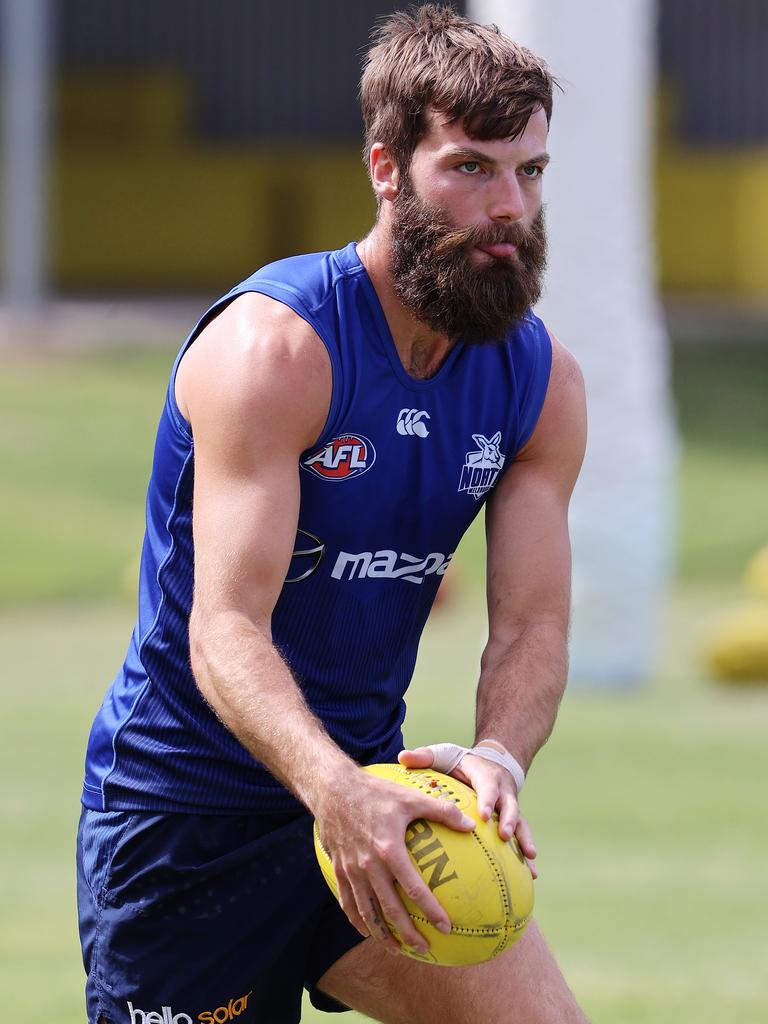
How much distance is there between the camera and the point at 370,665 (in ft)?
13.1

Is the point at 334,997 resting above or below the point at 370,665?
below

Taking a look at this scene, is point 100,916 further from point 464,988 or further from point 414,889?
point 414,889

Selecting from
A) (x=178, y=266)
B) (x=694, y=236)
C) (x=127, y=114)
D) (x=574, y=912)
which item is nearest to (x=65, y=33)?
(x=127, y=114)

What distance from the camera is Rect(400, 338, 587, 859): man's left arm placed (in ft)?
12.9

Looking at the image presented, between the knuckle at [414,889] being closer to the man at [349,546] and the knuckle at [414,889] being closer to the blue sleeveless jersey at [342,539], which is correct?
the man at [349,546]

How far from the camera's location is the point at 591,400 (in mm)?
12414

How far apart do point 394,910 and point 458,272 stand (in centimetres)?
122

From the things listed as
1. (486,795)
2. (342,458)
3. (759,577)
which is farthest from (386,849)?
(759,577)

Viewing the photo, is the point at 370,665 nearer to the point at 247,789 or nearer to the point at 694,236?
the point at 247,789

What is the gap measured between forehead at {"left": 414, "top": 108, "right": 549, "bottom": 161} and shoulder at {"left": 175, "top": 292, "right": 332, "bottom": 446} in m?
0.42

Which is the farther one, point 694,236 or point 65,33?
point 65,33

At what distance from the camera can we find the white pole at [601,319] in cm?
1220

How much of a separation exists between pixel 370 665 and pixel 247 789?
0.36 meters

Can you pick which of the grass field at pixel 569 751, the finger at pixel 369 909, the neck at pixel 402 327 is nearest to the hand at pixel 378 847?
the finger at pixel 369 909
